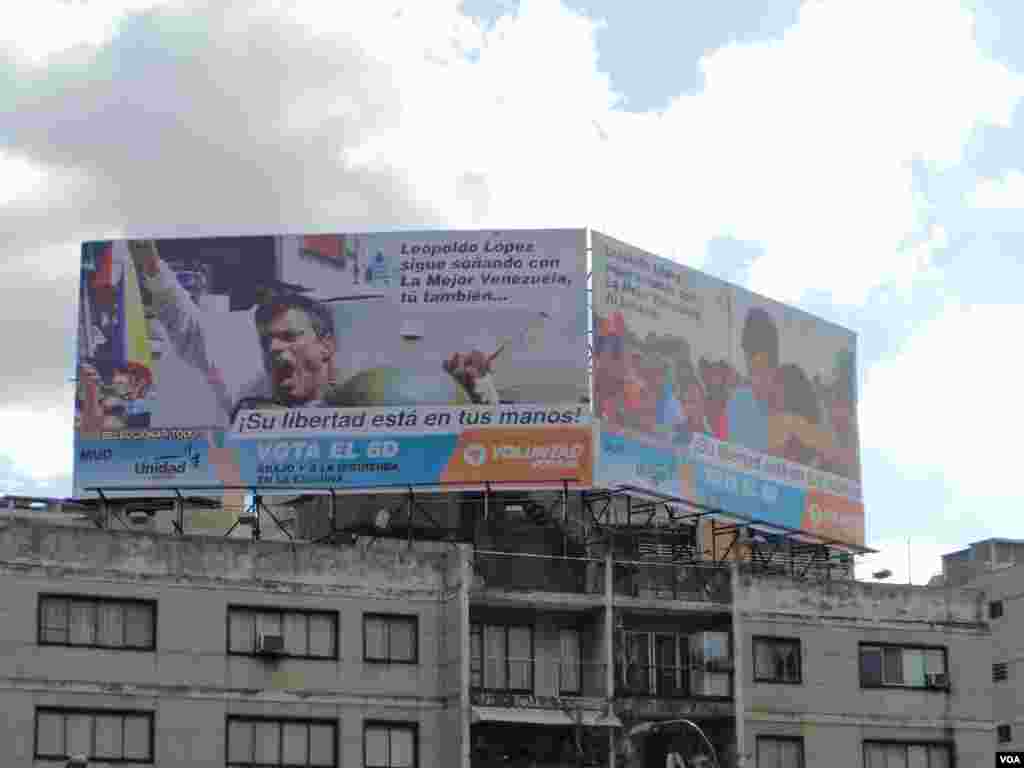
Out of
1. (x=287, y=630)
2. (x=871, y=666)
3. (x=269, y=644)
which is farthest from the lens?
(x=871, y=666)

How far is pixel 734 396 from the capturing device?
254 ft

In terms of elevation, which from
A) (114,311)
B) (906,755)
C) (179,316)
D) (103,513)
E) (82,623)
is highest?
(114,311)

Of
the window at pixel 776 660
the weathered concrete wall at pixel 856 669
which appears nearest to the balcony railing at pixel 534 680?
the weathered concrete wall at pixel 856 669

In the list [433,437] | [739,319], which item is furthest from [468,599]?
[739,319]

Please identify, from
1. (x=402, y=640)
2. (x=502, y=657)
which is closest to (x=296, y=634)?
(x=402, y=640)

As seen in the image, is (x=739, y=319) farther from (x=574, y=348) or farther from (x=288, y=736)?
(x=288, y=736)

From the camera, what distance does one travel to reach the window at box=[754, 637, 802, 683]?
72875mm

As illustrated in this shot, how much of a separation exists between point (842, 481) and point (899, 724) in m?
11.2

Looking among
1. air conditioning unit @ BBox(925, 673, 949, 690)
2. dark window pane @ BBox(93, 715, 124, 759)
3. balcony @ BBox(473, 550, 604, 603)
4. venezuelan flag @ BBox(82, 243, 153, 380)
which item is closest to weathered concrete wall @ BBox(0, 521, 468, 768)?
dark window pane @ BBox(93, 715, 124, 759)

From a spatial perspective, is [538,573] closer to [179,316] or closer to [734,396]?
[734,396]

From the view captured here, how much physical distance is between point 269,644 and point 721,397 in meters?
20.3

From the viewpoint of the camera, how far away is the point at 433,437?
233 ft

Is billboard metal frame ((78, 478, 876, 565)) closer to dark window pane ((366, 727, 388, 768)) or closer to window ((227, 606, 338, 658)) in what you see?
window ((227, 606, 338, 658))

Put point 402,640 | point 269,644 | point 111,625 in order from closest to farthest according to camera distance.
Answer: point 111,625, point 269,644, point 402,640
